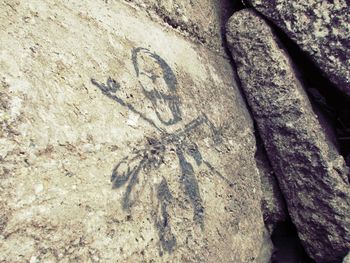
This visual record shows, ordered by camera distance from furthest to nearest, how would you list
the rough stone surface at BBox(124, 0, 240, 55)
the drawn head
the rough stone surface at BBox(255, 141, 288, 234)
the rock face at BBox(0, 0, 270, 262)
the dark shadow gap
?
1. the dark shadow gap
2. the rough stone surface at BBox(255, 141, 288, 234)
3. the rough stone surface at BBox(124, 0, 240, 55)
4. the drawn head
5. the rock face at BBox(0, 0, 270, 262)

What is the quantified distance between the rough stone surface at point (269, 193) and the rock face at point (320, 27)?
0.47 m

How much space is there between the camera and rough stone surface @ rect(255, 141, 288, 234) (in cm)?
156

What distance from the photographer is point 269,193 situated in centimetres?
157

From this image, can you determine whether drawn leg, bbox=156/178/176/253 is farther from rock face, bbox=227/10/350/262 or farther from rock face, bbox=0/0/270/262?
rock face, bbox=227/10/350/262

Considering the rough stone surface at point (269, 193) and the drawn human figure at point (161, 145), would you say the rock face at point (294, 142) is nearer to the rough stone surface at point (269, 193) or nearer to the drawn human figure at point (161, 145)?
the rough stone surface at point (269, 193)

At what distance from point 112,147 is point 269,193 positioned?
0.96 m

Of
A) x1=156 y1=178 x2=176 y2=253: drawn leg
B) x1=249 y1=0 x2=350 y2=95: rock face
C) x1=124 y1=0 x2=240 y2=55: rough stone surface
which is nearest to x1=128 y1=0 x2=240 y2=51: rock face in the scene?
x1=124 y1=0 x2=240 y2=55: rough stone surface

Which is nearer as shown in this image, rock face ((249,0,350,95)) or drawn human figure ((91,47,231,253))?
drawn human figure ((91,47,231,253))

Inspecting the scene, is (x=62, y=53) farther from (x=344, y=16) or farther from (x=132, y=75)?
(x=344, y=16)

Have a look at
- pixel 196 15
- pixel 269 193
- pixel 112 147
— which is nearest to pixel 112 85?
pixel 112 147

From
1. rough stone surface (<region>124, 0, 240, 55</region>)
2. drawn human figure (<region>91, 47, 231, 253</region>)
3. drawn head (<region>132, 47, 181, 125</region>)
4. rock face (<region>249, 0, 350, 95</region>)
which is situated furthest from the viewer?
rock face (<region>249, 0, 350, 95</region>)

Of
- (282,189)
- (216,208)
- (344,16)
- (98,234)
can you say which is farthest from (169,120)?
(344,16)

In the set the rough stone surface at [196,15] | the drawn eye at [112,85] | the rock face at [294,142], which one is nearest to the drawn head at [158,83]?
the drawn eye at [112,85]

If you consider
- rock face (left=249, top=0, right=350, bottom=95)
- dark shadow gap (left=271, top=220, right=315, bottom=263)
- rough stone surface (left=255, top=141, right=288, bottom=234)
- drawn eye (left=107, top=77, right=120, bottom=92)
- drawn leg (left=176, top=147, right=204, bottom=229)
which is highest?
rock face (left=249, top=0, right=350, bottom=95)
